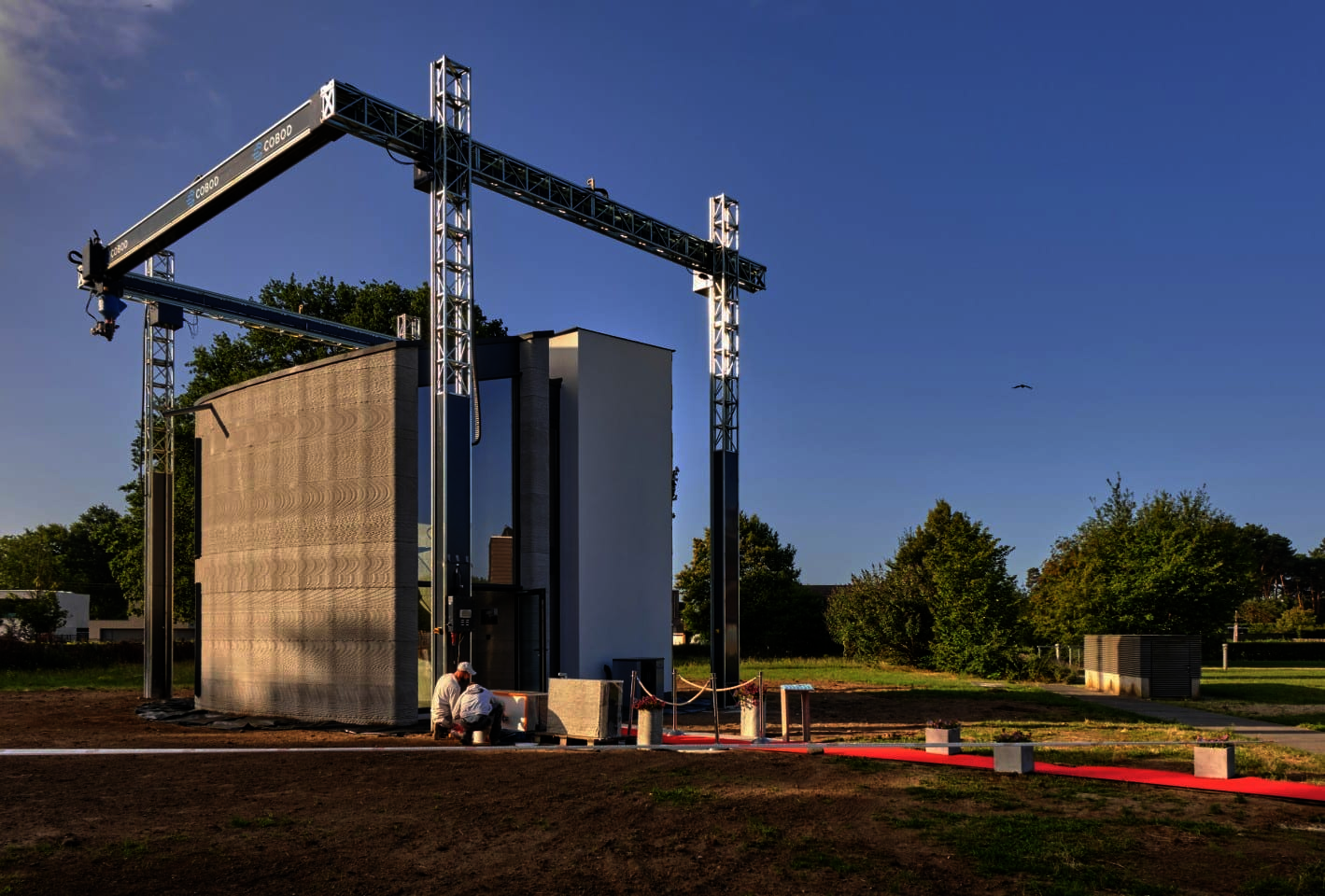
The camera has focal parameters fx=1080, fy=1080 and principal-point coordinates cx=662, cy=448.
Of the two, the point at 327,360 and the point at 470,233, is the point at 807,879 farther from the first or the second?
Result: the point at 327,360

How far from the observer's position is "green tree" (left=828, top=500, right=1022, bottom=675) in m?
36.8

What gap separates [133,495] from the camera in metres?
53.9

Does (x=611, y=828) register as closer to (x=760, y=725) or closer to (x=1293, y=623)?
(x=760, y=725)

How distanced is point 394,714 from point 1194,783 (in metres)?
13.6

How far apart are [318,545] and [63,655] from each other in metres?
29.1

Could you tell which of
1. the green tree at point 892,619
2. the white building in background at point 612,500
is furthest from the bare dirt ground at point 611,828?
the green tree at point 892,619

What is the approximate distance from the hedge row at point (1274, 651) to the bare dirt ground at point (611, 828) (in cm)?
4670

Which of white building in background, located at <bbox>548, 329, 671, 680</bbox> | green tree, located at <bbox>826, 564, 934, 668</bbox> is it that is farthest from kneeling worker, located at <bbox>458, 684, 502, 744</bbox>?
green tree, located at <bbox>826, 564, 934, 668</bbox>

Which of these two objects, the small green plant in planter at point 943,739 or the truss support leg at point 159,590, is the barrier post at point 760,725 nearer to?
the small green plant in planter at point 943,739

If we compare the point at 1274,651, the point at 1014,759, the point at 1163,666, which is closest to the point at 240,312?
the point at 1014,759

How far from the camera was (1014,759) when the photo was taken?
13109 millimetres

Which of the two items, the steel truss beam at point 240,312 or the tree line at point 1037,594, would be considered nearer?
the steel truss beam at point 240,312

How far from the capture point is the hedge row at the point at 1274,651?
2087 inches

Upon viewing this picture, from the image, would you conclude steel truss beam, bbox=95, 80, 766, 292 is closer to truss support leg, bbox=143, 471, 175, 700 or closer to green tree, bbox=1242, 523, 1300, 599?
truss support leg, bbox=143, 471, 175, 700
